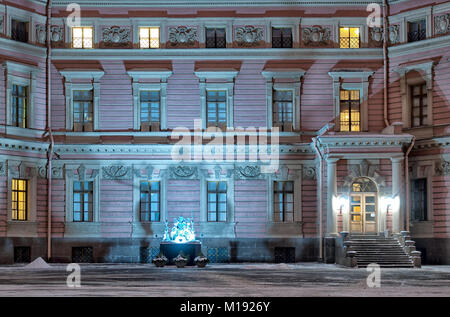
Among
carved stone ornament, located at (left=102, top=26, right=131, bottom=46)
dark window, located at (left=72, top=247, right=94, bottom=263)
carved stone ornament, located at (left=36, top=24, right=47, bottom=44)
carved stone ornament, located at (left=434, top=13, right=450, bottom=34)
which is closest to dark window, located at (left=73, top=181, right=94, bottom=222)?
dark window, located at (left=72, top=247, right=94, bottom=263)

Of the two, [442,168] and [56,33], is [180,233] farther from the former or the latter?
[442,168]

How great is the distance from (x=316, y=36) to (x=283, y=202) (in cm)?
914

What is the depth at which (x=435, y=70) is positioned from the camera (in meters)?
47.7

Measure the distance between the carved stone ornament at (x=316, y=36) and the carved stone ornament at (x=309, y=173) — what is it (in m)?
6.72

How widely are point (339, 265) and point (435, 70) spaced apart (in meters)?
11.6

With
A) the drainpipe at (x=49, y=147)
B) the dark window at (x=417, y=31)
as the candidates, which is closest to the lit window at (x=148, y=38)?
the drainpipe at (x=49, y=147)

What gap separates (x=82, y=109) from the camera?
162 ft

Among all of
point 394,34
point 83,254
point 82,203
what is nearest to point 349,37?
point 394,34

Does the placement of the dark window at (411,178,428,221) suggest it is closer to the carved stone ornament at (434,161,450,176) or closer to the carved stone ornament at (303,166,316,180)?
the carved stone ornament at (434,161,450,176)

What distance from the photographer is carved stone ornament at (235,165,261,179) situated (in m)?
48.9

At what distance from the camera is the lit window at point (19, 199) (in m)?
47.3

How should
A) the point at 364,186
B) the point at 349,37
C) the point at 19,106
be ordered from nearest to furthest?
the point at 364,186 → the point at 19,106 → the point at 349,37

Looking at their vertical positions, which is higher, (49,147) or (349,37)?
(349,37)

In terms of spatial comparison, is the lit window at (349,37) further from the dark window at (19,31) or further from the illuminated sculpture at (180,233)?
the dark window at (19,31)
